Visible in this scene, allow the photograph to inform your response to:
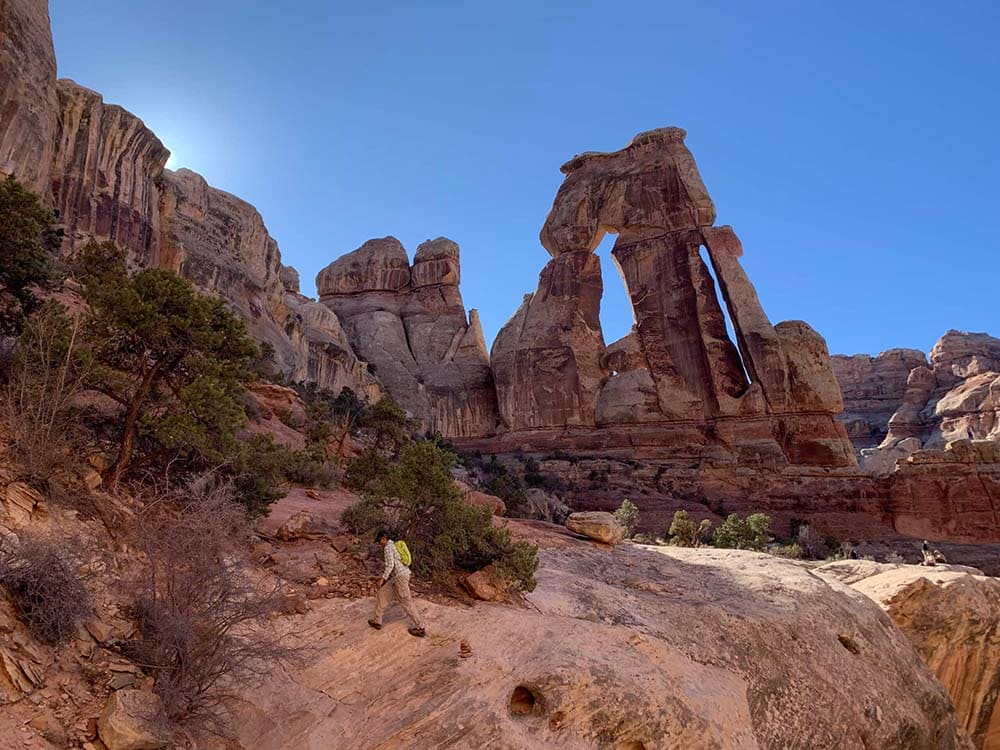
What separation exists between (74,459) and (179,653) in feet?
13.6

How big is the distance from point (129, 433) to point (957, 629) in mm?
16626

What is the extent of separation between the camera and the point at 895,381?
82.3m

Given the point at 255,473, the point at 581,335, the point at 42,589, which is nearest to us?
the point at 42,589

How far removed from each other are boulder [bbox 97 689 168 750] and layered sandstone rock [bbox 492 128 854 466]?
3818cm

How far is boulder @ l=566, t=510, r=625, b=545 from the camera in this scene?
14.1 m

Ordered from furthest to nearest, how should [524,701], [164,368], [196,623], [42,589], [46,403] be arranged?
[164,368] → [46,403] → [524,701] → [196,623] → [42,589]

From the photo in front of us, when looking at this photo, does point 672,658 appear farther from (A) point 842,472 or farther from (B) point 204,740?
(A) point 842,472

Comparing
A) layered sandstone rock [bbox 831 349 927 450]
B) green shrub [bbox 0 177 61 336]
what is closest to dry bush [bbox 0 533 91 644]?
green shrub [bbox 0 177 61 336]

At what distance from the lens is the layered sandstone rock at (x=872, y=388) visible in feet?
258

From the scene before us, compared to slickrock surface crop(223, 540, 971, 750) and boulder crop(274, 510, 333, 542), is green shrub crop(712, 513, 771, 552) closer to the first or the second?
slickrock surface crop(223, 540, 971, 750)

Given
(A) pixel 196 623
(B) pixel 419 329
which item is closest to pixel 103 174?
(A) pixel 196 623

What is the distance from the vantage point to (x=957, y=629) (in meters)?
12.5

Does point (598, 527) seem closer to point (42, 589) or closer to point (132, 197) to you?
point (42, 589)

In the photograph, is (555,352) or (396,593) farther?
(555,352)
